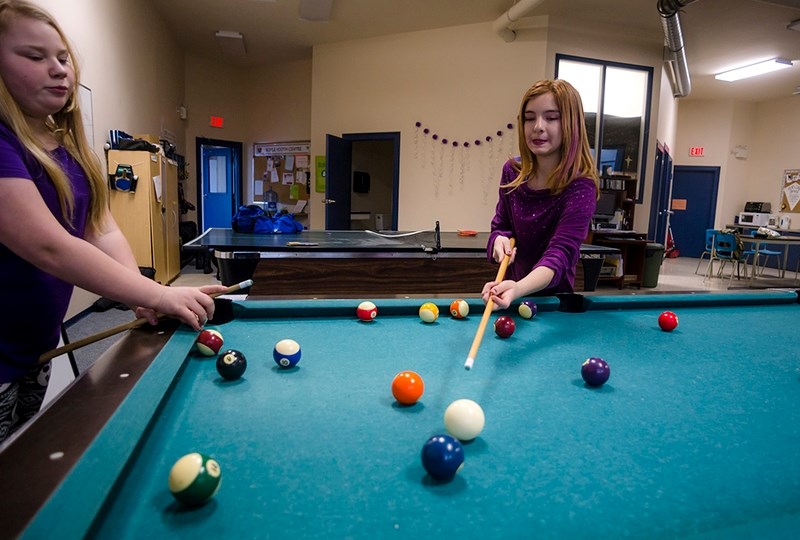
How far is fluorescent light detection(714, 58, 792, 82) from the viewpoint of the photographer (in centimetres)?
706

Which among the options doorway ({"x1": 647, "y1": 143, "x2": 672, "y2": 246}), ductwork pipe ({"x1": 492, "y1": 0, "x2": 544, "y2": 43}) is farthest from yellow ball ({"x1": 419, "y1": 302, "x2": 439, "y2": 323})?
doorway ({"x1": 647, "y1": 143, "x2": 672, "y2": 246})

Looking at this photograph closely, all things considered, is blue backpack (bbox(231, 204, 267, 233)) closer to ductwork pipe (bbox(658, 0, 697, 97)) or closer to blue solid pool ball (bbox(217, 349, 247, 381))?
blue solid pool ball (bbox(217, 349, 247, 381))

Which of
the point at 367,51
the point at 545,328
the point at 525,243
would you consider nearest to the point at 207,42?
the point at 367,51

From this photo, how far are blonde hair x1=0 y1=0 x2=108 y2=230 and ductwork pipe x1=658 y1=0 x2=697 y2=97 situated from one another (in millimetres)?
5194

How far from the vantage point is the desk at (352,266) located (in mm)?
2672

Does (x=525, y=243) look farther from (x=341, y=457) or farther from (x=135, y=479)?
(x=135, y=479)

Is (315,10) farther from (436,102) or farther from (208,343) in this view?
(208,343)

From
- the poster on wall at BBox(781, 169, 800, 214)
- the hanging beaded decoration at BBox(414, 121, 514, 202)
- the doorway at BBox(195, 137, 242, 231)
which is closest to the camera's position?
the hanging beaded decoration at BBox(414, 121, 514, 202)

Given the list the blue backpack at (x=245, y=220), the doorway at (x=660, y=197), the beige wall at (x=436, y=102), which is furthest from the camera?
the doorway at (x=660, y=197)

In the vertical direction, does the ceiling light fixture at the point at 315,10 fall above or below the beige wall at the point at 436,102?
above

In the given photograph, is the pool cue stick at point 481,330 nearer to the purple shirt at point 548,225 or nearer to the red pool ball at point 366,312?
the purple shirt at point 548,225

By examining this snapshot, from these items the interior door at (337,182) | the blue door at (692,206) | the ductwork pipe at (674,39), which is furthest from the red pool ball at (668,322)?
the blue door at (692,206)

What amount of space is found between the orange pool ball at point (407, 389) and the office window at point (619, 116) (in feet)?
20.2

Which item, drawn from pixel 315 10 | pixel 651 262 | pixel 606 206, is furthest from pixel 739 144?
pixel 315 10
